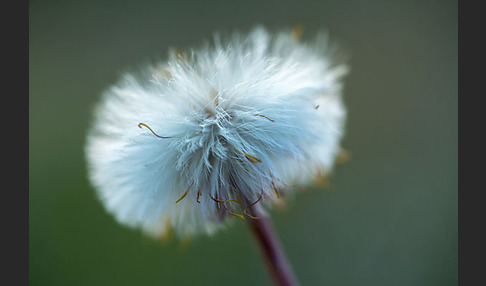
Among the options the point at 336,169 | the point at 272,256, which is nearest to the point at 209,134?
the point at 272,256

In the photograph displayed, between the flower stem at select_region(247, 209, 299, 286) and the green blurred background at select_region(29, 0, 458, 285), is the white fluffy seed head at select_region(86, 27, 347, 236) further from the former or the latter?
the green blurred background at select_region(29, 0, 458, 285)

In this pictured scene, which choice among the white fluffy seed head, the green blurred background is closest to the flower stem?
the white fluffy seed head

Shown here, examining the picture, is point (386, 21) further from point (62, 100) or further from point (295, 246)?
point (62, 100)

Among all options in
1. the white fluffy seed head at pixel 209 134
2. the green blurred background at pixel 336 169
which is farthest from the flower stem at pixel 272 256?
the green blurred background at pixel 336 169

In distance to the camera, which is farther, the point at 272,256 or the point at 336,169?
the point at 336,169

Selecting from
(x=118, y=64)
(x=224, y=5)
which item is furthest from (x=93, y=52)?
(x=224, y=5)

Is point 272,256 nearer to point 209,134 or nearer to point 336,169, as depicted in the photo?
point 209,134
